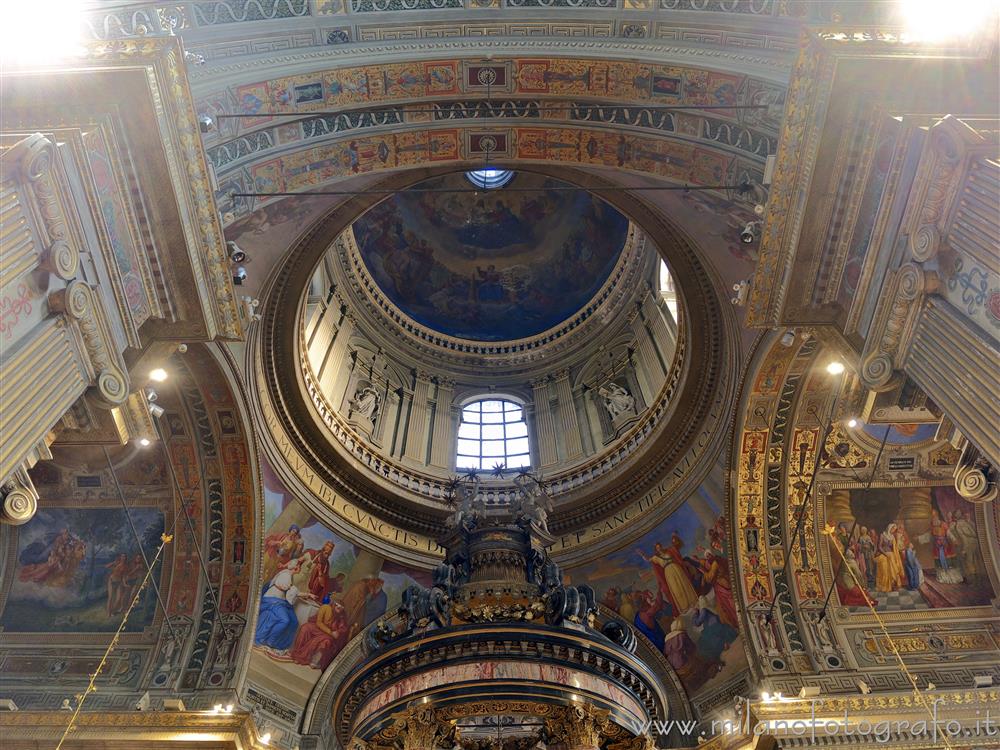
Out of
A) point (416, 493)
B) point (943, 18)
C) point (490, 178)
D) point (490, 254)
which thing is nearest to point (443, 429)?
point (416, 493)

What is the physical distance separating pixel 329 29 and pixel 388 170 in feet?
7.13

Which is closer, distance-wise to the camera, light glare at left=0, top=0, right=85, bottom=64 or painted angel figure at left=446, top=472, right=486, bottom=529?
light glare at left=0, top=0, right=85, bottom=64

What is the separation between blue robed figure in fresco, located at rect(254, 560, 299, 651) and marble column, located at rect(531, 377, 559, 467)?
7.54 meters

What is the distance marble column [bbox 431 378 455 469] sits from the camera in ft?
64.8

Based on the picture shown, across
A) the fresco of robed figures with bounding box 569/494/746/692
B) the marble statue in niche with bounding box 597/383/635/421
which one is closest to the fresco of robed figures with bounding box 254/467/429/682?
the fresco of robed figures with bounding box 569/494/746/692

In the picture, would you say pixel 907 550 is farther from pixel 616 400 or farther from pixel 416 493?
pixel 416 493

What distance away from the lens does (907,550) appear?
530 inches

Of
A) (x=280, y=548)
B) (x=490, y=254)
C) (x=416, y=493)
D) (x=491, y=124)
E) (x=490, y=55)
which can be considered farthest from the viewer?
(x=490, y=254)

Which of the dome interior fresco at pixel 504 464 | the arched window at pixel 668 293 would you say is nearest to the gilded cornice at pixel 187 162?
the dome interior fresco at pixel 504 464

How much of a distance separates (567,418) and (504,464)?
2.24m

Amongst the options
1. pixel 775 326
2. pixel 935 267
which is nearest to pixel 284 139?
pixel 775 326

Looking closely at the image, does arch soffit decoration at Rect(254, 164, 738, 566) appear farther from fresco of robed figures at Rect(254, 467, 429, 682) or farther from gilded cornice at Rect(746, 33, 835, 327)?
gilded cornice at Rect(746, 33, 835, 327)

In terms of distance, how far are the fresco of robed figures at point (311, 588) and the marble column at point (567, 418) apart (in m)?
5.45
